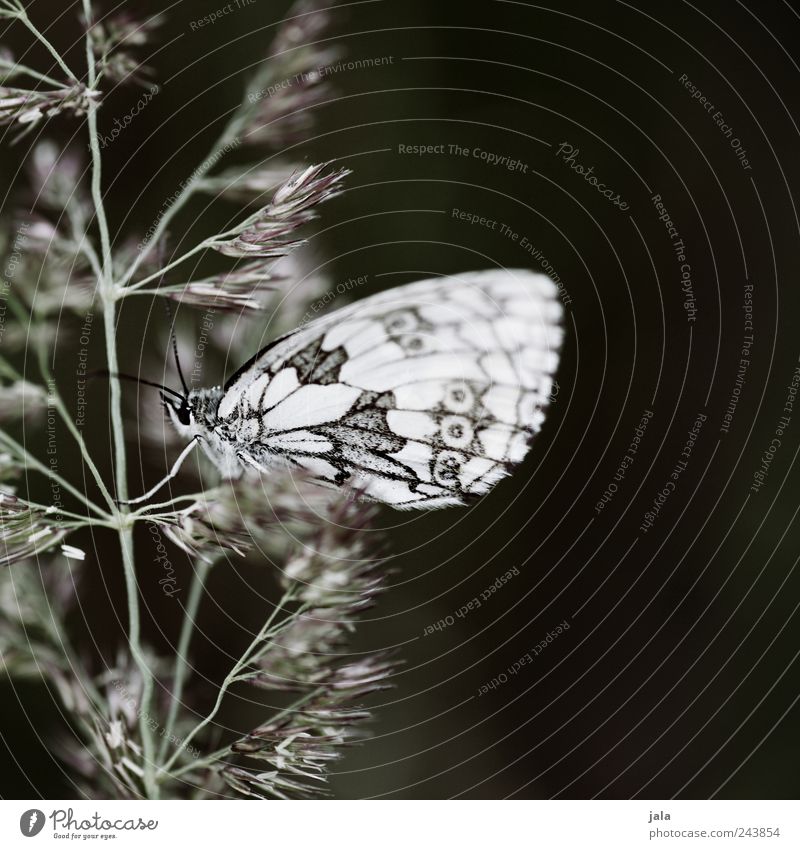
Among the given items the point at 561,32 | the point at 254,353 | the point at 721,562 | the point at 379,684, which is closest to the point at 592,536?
the point at 721,562

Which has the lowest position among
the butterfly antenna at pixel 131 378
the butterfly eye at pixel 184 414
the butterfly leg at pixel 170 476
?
the butterfly leg at pixel 170 476

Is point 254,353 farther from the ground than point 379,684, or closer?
farther from the ground

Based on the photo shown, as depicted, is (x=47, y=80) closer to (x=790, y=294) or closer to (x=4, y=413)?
(x=4, y=413)

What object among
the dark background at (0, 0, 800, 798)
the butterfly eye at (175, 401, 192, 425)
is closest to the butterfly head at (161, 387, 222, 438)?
the butterfly eye at (175, 401, 192, 425)

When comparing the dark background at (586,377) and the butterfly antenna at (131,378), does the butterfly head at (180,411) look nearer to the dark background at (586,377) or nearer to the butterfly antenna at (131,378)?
the butterfly antenna at (131,378)

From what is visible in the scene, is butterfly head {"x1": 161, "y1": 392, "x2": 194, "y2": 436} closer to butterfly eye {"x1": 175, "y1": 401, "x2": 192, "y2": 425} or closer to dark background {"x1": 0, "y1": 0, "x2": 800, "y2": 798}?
butterfly eye {"x1": 175, "y1": 401, "x2": 192, "y2": 425}

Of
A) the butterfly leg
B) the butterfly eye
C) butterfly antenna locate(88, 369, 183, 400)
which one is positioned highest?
butterfly antenna locate(88, 369, 183, 400)

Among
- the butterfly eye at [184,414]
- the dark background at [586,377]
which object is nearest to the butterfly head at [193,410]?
the butterfly eye at [184,414]
